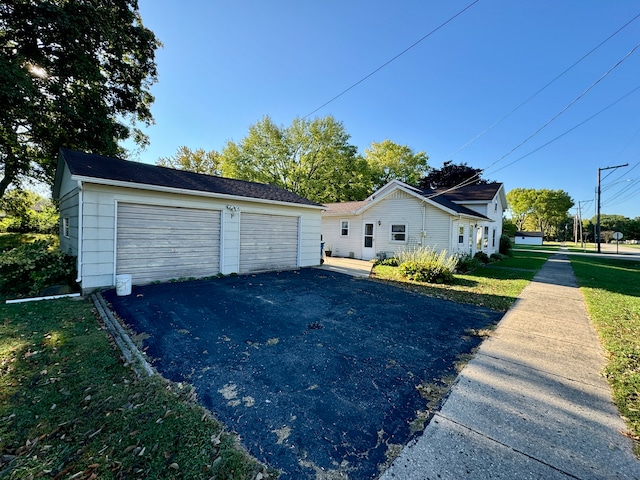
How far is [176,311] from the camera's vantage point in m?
5.42

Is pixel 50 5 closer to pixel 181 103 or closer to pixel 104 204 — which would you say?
pixel 181 103

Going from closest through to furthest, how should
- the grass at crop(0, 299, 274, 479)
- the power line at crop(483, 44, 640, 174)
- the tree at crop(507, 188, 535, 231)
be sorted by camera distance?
1. the grass at crop(0, 299, 274, 479)
2. the power line at crop(483, 44, 640, 174)
3. the tree at crop(507, 188, 535, 231)

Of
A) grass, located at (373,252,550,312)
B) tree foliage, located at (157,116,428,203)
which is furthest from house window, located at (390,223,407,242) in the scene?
tree foliage, located at (157,116,428,203)

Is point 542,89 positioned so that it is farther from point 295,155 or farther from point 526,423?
point 295,155

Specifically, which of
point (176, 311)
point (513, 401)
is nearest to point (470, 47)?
point (513, 401)

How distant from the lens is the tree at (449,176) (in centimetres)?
2844

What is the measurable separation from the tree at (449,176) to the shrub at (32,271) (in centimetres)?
→ 3000

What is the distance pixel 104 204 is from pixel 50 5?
26.5 ft

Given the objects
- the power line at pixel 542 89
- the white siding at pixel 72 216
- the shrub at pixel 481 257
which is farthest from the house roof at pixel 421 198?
the white siding at pixel 72 216

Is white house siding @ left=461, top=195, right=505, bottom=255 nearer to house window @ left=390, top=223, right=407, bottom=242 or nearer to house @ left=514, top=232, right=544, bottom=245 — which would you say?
house window @ left=390, top=223, right=407, bottom=242

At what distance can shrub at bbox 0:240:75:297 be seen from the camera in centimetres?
629

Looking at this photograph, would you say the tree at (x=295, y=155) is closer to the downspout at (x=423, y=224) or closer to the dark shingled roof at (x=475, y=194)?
the dark shingled roof at (x=475, y=194)

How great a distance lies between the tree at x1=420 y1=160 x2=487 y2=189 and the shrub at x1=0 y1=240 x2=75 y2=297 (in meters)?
30.0

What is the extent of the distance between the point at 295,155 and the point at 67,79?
16.5 m
